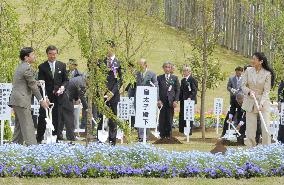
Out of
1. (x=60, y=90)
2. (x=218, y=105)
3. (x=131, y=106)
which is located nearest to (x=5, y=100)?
(x=60, y=90)

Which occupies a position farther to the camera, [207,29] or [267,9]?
[267,9]

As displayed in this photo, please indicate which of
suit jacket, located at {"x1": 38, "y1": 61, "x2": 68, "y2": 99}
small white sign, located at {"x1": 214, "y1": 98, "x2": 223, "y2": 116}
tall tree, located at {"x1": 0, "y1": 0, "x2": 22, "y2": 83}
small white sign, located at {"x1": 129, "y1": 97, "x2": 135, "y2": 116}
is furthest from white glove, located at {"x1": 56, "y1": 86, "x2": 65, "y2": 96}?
small white sign, located at {"x1": 214, "y1": 98, "x2": 223, "y2": 116}

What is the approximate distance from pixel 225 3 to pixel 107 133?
18.8 meters

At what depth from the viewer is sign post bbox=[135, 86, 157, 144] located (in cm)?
1463

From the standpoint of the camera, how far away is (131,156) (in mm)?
12164

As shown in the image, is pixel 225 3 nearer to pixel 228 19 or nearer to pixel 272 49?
pixel 228 19

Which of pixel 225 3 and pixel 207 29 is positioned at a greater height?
pixel 225 3

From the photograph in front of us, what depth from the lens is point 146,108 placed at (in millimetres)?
14609

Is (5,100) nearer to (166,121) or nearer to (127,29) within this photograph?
(166,121)

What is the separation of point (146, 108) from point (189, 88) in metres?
6.75

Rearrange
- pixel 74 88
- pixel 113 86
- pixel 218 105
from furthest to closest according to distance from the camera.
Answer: pixel 218 105 → pixel 74 88 → pixel 113 86

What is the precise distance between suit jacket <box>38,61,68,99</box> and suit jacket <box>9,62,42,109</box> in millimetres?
2462

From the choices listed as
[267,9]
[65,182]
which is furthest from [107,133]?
[267,9]

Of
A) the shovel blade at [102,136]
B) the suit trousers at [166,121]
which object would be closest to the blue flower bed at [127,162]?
the shovel blade at [102,136]
